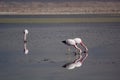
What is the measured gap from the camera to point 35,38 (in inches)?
1512

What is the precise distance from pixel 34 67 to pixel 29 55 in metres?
4.08

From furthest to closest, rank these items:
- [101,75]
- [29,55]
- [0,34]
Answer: [0,34], [29,55], [101,75]

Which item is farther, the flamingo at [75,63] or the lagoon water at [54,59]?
the flamingo at [75,63]

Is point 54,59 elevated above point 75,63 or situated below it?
above

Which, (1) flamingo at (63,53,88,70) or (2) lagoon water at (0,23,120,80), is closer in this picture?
(2) lagoon water at (0,23,120,80)

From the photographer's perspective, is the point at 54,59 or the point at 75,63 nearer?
the point at 75,63

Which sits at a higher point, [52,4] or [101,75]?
[52,4]

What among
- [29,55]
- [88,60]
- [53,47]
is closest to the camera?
[88,60]

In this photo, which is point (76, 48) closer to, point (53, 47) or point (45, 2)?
point (53, 47)

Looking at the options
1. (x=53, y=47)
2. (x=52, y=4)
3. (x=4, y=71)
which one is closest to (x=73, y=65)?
(x=4, y=71)

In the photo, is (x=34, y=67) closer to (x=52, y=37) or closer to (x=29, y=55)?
(x=29, y=55)

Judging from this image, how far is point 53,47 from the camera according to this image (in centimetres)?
3238

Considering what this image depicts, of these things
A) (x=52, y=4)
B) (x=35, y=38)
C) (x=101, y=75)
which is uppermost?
(x=52, y=4)

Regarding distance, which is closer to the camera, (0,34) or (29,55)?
(29,55)
